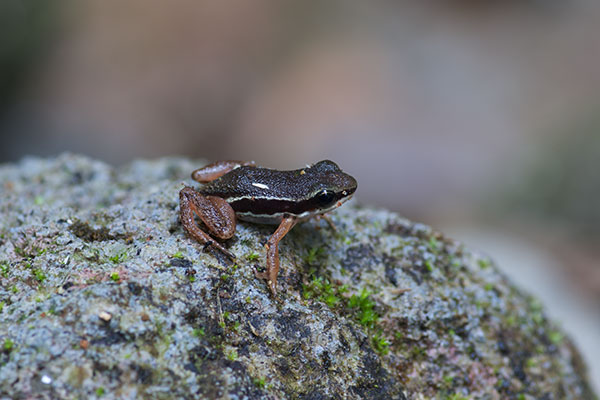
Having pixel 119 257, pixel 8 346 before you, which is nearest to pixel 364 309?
pixel 119 257

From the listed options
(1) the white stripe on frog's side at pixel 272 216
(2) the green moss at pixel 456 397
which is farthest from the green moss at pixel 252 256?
A: (2) the green moss at pixel 456 397

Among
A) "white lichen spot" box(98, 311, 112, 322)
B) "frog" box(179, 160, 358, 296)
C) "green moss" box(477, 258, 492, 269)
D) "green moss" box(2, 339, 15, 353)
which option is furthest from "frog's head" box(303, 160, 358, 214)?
"green moss" box(2, 339, 15, 353)

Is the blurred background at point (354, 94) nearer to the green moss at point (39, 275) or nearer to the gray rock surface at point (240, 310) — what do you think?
the gray rock surface at point (240, 310)

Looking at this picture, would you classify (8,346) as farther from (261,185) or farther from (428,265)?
(428,265)

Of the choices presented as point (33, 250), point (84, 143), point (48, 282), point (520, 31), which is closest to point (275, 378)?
point (48, 282)

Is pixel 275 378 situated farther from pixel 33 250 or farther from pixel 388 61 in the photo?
pixel 388 61

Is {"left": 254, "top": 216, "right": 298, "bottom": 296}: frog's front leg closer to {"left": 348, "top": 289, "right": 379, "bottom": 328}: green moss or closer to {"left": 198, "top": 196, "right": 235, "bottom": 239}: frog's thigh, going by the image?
{"left": 198, "top": 196, "right": 235, "bottom": 239}: frog's thigh
